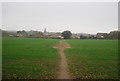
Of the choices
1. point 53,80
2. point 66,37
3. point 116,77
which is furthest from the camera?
point 66,37

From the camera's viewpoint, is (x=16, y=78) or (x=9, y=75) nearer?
(x=16, y=78)

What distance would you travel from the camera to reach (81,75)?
28.1ft

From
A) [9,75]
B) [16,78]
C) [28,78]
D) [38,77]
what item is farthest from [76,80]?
[9,75]

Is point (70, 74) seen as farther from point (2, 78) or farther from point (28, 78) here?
point (2, 78)

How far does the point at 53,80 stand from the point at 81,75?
213cm

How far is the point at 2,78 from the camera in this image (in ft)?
26.0

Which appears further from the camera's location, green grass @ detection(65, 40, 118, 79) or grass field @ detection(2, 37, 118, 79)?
green grass @ detection(65, 40, 118, 79)

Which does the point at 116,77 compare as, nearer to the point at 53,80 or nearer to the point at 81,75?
the point at 81,75

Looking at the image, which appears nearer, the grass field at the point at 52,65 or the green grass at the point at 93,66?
the grass field at the point at 52,65

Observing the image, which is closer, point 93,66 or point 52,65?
point 93,66

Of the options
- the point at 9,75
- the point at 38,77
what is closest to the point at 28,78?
the point at 38,77

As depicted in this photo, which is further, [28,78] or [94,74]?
[94,74]

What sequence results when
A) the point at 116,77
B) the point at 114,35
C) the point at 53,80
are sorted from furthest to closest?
the point at 114,35 → the point at 116,77 → the point at 53,80

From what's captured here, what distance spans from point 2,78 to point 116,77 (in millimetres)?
7547
